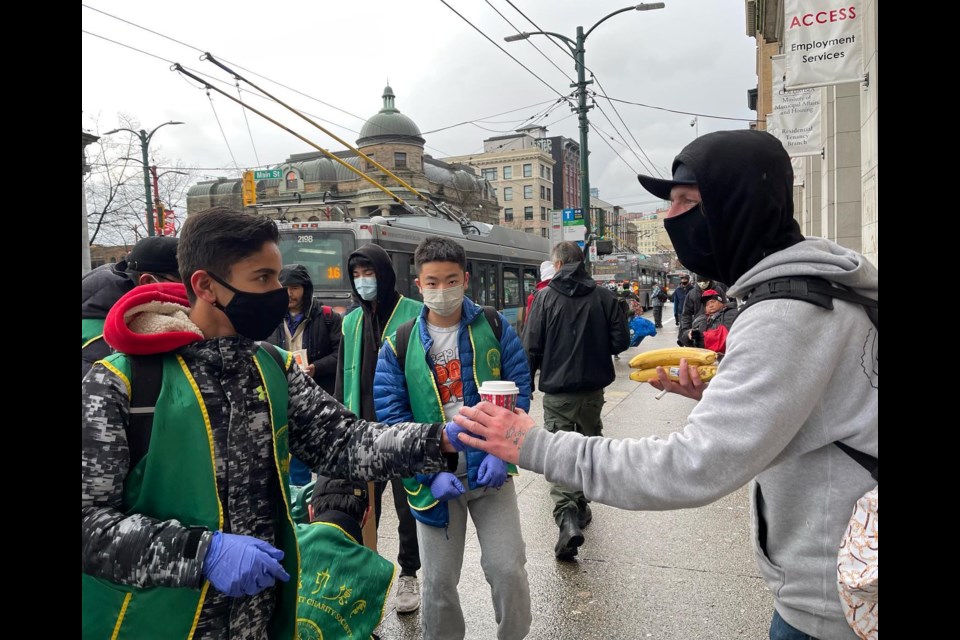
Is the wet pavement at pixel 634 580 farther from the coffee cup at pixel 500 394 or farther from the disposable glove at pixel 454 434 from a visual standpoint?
the coffee cup at pixel 500 394

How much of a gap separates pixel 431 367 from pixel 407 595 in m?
1.52

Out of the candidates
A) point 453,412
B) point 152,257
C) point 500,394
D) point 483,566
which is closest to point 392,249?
point 152,257

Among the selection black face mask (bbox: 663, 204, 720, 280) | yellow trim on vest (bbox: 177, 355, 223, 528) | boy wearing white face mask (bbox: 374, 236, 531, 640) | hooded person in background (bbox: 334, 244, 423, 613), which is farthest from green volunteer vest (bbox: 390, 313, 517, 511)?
black face mask (bbox: 663, 204, 720, 280)

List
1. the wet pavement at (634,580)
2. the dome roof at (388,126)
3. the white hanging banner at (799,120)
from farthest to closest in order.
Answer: the dome roof at (388,126) → the white hanging banner at (799,120) → the wet pavement at (634,580)

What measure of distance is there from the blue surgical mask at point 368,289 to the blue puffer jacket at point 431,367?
853mm

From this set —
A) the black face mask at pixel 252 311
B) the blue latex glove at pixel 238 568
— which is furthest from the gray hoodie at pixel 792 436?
the black face mask at pixel 252 311

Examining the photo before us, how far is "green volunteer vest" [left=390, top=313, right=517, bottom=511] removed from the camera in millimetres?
3143

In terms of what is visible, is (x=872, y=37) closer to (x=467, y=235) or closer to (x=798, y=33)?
(x=798, y=33)

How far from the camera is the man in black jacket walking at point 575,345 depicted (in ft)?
16.3

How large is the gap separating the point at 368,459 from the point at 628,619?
2.23 m

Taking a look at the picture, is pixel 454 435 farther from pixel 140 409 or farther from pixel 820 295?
pixel 820 295

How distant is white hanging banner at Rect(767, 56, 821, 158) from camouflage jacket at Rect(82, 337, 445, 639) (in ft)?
38.2

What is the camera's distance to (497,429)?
1791 millimetres

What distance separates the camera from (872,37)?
713 centimetres
